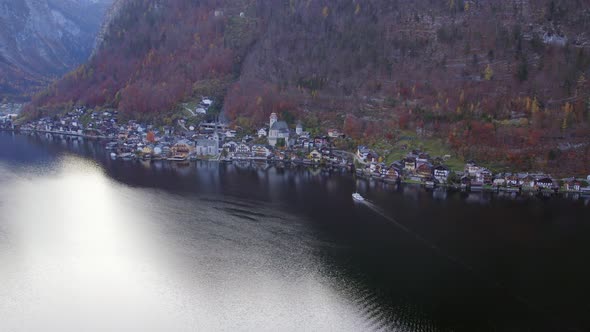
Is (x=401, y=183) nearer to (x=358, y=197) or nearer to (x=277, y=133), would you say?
(x=358, y=197)

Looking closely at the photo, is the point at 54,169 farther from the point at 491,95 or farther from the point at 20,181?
the point at 491,95

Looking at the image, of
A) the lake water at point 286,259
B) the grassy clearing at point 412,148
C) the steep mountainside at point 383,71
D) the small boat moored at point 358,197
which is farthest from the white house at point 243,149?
the small boat moored at point 358,197

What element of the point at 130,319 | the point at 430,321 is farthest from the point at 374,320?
the point at 130,319

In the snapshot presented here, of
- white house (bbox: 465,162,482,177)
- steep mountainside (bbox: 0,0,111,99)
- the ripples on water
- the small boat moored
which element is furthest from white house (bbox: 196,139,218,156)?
steep mountainside (bbox: 0,0,111,99)

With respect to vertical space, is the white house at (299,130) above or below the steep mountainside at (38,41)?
below

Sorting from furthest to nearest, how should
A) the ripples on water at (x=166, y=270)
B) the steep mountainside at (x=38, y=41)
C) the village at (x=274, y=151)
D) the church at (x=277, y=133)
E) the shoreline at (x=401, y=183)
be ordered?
1. the steep mountainside at (x=38, y=41)
2. the church at (x=277, y=133)
3. the village at (x=274, y=151)
4. the shoreline at (x=401, y=183)
5. the ripples on water at (x=166, y=270)

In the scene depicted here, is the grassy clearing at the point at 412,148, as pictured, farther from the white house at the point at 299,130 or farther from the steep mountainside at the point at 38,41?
the steep mountainside at the point at 38,41
